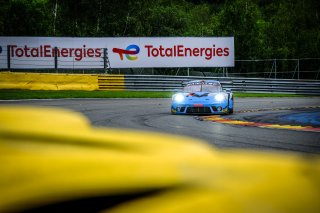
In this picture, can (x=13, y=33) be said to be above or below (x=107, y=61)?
above

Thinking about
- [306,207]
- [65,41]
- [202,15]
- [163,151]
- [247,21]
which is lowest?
[306,207]

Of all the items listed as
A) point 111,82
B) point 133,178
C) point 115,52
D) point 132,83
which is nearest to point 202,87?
point 111,82

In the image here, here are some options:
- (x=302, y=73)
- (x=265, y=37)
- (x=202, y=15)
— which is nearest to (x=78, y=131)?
(x=302, y=73)

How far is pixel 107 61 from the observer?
29094 millimetres

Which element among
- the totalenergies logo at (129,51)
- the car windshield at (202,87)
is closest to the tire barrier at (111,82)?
the totalenergies logo at (129,51)

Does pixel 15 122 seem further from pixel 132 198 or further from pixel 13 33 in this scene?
pixel 13 33

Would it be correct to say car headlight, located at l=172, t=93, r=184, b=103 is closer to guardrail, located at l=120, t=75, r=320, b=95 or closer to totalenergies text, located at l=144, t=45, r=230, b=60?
guardrail, located at l=120, t=75, r=320, b=95

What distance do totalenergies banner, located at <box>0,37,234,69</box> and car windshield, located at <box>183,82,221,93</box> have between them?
1389 centimetres

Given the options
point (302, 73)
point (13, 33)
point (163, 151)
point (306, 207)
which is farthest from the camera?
point (13, 33)

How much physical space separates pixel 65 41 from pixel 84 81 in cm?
469

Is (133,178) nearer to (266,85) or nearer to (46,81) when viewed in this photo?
(46,81)

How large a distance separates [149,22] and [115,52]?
→ 17281 mm

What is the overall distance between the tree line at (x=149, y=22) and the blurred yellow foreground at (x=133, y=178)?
38237 millimetres

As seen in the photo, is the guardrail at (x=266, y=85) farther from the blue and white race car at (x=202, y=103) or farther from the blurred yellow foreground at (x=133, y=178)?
the blurred yellow foreground at (x=133, y=178)
